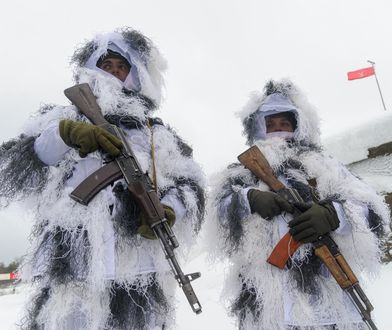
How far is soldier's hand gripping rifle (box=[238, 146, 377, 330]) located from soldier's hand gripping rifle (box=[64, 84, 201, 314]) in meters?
0.76

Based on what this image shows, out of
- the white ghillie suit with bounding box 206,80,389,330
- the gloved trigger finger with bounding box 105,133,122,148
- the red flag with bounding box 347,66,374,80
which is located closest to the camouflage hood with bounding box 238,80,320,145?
the white ghillie suit with bounding box 206,80,389,330

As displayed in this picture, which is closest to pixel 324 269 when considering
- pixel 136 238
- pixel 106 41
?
pixel 136 238

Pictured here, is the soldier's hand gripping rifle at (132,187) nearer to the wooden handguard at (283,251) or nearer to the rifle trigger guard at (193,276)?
the rifle trigger guard at (193,276)

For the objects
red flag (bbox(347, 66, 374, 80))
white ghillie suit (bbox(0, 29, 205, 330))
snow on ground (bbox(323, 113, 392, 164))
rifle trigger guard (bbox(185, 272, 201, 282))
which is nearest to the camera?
rifle trigger guard (bbox(185, 272, 201, 282))

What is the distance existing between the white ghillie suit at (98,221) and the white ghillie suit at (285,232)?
0.35m

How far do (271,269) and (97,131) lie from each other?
4.46ft

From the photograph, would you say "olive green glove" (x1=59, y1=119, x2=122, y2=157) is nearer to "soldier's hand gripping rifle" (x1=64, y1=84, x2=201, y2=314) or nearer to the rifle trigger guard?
"soldier's hand gripping rifle" (x1=64, y1=84, x2=201, y2=314)

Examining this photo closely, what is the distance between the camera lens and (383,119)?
4547 mm

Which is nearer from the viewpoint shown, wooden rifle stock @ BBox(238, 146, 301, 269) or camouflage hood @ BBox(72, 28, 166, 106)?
wooden rifle stock @ BBox(238, 146, 301, 269)

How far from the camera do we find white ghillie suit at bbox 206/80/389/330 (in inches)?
89.7

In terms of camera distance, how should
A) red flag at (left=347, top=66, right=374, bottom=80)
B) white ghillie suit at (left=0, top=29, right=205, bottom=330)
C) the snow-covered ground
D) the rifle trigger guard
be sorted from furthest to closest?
red flag at (left=347, top=66, right=374, bottom=80), the snow-covered ground, white ghillie suit at (left=0, top=29, right=205, bottom=330), the rifle trigger guard

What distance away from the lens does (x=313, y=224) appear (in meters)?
2.27

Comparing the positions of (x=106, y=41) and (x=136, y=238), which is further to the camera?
(x=106, y=41)

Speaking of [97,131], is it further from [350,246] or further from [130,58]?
[350,246]
